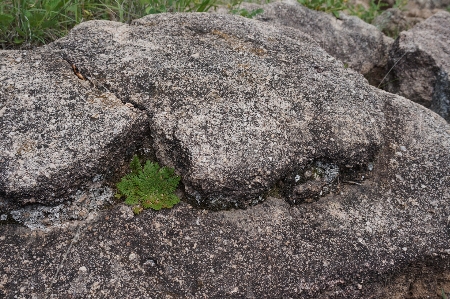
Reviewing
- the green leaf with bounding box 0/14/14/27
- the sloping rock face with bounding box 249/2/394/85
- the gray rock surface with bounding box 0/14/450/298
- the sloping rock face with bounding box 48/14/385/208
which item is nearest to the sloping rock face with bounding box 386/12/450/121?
the sloping rock face with bounding box 249/2/394/85

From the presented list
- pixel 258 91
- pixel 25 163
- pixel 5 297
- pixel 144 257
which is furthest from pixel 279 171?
pixel 5 297

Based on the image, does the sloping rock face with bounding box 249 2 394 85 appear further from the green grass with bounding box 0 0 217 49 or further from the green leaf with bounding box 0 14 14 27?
the green leaf with bounding box 0 14 14 27

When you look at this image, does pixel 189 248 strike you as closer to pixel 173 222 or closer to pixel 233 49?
pixel 173 222

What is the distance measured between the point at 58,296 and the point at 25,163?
1.98ft

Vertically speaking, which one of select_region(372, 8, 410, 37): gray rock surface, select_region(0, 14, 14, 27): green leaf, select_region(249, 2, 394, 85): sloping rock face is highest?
select_region(0, 14, 14, 27): green leaf

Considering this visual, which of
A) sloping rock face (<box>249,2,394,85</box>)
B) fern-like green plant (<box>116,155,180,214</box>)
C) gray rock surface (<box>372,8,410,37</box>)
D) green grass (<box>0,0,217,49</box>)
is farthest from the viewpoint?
gray rock surface (<box>372,8,410,37</box>)

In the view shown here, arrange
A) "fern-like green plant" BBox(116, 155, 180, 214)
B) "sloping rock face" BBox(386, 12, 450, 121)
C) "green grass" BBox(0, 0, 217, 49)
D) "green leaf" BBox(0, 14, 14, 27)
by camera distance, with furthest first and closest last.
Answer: "sloping rock face" BBox(386, 12, 450, 121), "green grass" BBox(0, 0, 217, 49), "green leaf" BBox(0, 14, 14, 27), "fern-like green plant" BBox(116, 155, 180, 214)

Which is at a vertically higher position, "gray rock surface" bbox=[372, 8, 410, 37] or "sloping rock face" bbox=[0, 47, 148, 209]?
"sloping rock face" bbox=[0, 47, 148, 209]

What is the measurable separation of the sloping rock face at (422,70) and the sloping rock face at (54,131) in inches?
100

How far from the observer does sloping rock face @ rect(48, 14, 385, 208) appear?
204cm

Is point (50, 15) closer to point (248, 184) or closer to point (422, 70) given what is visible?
point (248, 184)

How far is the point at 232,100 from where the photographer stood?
2.23 meters

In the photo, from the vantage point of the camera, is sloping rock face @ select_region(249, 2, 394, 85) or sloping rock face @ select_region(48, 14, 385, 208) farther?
sloping rock face @ select_region(249, 2, 394, 85)

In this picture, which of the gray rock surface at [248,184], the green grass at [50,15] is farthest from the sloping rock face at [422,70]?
the green grass at [50,15]
